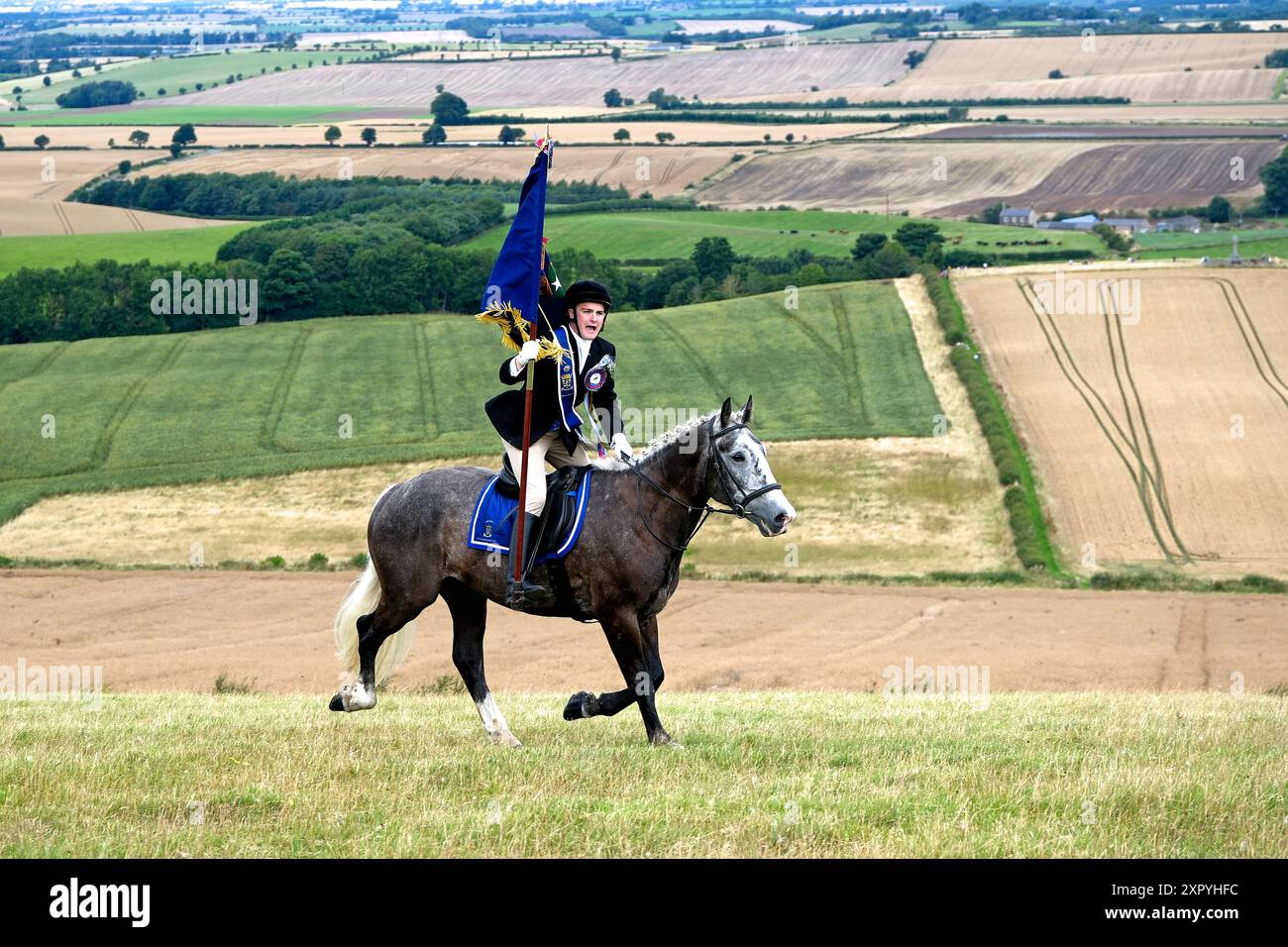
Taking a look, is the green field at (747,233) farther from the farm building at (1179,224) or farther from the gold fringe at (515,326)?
the gold fringe at (515,326)

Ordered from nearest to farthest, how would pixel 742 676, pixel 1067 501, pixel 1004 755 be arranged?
pixel 1004 755 → pixel 742 676 → pixel 1067 501

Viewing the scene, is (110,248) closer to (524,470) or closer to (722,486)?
(524,470)

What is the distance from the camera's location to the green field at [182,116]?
17600 cm

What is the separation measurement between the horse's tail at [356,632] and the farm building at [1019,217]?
107 metres

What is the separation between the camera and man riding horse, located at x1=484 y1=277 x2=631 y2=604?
13.5m

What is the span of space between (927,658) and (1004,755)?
20488 millimetres

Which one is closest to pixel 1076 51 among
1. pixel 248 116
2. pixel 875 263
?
pixel 248 116

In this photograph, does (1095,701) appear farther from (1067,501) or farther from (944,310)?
(944,310)

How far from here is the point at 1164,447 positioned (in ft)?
191

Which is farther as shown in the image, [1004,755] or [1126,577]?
[1126,577]

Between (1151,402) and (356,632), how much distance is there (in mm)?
55806

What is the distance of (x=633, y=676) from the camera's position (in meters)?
13.1

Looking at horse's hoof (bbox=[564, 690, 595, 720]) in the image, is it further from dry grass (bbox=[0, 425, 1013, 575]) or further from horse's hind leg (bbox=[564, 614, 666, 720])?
dry grass (bbox=[0, 425, 1013, 575])

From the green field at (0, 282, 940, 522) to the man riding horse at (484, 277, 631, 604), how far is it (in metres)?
42.0
